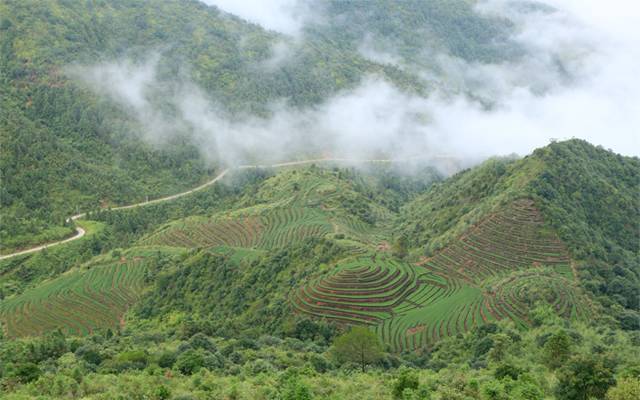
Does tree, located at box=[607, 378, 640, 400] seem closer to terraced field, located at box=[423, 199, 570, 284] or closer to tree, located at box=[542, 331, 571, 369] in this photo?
tree, located at box=[542, 331, 571, 369]

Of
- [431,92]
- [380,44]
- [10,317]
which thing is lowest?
[10,317]

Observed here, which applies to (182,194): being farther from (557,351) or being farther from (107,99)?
(557,351)

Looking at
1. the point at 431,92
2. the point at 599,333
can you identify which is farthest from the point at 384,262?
the point at 431,92

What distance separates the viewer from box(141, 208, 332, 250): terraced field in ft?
220

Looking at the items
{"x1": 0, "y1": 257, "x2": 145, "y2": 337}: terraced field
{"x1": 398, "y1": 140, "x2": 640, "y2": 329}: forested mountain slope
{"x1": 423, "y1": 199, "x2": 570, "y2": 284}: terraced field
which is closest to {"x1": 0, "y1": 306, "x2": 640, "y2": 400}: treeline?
{"x1": 423, "y1": 199, "x2": 570, "y2": 284}: terraced field

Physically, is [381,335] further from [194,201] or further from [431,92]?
[431,92]

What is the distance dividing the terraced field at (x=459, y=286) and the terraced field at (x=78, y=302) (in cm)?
1832

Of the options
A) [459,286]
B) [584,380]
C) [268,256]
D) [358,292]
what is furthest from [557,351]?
[268,256]

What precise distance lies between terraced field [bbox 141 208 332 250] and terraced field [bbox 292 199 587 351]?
1846 cm

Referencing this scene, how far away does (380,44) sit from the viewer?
177 meters

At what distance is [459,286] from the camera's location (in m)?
46.8

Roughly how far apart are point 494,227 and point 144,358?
27.3m

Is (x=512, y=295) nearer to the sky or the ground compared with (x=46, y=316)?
nearer to the sky

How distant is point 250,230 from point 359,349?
34.4 metres
